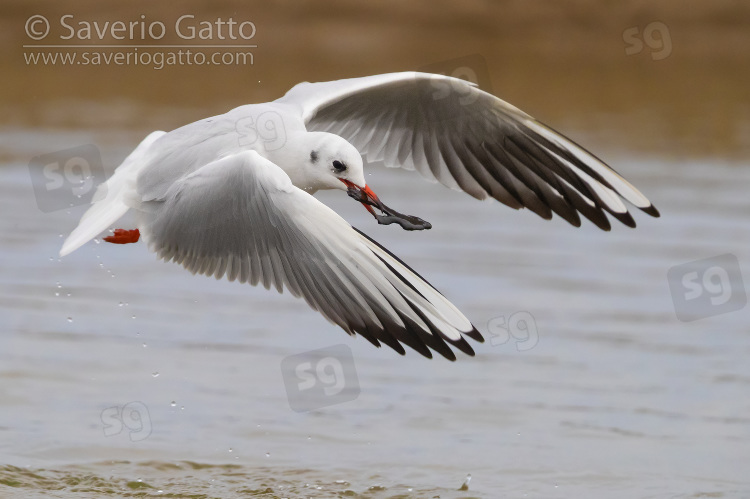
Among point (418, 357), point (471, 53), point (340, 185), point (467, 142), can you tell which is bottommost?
point (418, 357)

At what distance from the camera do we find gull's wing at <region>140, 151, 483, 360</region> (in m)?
4.68

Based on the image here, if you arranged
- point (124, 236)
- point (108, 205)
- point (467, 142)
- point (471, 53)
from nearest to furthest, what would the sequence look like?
point (108, 205) < point (124, 236) < point (467, 142) < point (471, 53)

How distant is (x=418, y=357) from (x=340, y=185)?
98.8 inches

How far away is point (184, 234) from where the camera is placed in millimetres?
5289

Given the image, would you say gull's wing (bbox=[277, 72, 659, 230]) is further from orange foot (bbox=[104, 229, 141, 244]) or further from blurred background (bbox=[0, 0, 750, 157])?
blurred background (bbox=[0, 0, 750, 157])

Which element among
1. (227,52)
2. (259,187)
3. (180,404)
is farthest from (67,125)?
(259,187)

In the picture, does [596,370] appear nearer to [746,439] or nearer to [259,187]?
[746,439]

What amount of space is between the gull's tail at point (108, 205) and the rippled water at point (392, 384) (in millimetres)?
1137

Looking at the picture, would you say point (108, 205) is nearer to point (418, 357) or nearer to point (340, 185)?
point (340, 185)

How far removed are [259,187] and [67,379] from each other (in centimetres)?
254

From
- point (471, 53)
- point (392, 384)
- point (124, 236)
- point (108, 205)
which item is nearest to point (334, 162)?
point (108, 205)

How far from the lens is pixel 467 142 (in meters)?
5.95

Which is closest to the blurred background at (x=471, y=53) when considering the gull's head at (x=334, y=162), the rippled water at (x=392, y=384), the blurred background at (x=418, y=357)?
the blurred background at (x=418, y=357)

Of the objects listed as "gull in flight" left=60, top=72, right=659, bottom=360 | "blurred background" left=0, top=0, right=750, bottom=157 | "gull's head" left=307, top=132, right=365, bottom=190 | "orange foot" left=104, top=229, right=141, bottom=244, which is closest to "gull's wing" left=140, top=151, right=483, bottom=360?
"gull in flight" left=60, top=72, right=659, bottom=360
